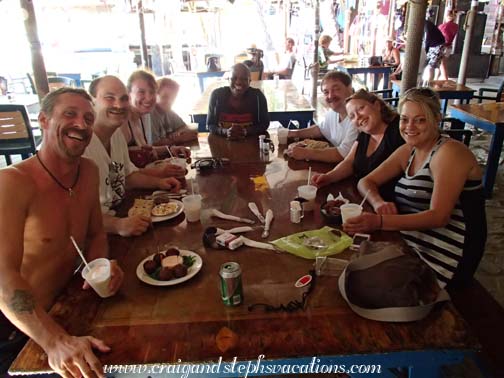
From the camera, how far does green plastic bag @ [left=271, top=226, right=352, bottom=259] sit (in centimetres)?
161

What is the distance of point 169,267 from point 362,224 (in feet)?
2.90

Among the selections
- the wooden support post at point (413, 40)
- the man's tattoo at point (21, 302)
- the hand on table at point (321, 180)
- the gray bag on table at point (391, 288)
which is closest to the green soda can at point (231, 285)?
the gray bag on table at point (391, 288)

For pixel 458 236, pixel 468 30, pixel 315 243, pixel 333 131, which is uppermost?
pixel 468 30

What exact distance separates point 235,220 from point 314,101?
19.6 feet

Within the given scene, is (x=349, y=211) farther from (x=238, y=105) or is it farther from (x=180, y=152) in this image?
(x=238, y=105)

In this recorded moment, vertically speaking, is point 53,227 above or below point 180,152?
above

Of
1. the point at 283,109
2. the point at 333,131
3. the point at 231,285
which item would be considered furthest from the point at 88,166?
the point at 283,109

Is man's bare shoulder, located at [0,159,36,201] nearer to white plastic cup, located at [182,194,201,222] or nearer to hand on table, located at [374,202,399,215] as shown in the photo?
white plastic cup, located at [182,194,201,222]

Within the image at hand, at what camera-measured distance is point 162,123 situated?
3.82 metres

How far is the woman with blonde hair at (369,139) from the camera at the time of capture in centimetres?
244

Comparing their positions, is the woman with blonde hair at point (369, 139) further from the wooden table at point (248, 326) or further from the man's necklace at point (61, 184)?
the man's necklace at point (61, 184)

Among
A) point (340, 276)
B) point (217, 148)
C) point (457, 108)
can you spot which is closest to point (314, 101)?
point (457, 108)

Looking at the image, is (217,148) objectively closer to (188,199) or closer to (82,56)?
(188,199)

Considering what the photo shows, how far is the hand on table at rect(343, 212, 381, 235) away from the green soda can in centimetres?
69
